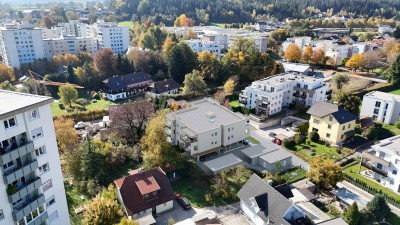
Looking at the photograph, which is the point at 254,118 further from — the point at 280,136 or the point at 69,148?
the point at 69,148

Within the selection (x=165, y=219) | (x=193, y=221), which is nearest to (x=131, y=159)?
(x=165, y=219)

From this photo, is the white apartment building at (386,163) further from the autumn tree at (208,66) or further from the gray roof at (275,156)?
the autumn tree at (208,66)

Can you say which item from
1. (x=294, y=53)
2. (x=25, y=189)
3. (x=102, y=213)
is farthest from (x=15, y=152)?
(x=294, y=53)

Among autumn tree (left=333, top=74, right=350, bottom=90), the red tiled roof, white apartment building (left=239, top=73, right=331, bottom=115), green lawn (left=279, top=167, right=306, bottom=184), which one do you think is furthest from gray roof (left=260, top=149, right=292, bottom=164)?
autumn tree (left=333, top=74, right=350, bottom=90)

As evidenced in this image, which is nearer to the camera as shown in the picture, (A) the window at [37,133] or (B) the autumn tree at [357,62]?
(A) the window at [37,133]

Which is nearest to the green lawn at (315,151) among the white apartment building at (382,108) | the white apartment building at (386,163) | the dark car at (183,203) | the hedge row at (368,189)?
the hedge row at (368,189)

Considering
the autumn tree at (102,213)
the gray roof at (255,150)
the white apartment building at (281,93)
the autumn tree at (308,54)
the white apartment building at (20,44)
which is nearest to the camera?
the autumn tree at (102,213)

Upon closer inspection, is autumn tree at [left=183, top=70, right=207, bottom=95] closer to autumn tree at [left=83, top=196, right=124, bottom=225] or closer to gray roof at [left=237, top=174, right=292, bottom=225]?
gray roof at [left=237, top=174, right=292, bottom=225]
